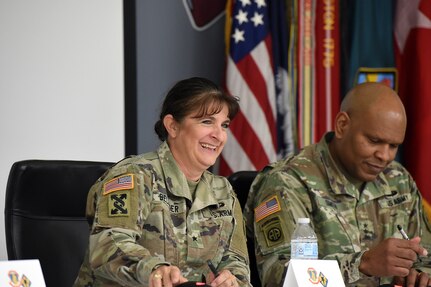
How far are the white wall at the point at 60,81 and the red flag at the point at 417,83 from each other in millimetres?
1571

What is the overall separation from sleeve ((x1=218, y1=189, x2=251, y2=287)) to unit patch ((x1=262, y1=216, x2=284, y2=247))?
181 millimetres

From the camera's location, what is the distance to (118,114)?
4293 mm

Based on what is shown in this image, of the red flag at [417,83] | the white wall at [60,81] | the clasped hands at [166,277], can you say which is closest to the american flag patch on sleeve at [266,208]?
the clasped hands at [166,277]

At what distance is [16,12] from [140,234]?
170 cm

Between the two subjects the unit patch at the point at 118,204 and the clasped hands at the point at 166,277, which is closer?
the clasped hands at the point at 166,277

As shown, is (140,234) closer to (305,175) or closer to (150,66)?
(305,175)

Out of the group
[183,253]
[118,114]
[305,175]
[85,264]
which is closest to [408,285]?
[305,175]

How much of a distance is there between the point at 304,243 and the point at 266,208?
11.1 inches

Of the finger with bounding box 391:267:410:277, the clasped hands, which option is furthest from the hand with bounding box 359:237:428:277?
the clasped hands

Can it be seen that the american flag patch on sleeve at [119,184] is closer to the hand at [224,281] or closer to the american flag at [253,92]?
the hand at [224,281]

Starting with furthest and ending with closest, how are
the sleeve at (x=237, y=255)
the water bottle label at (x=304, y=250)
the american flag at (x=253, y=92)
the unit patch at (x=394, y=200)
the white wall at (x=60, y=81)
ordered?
1. the american flag at (x=253, y=92)
2. the white wall at (x=60, y=81)
3. the unit patch at (x=394, y=200)
4. the water bottle label at (x=304, y=250)
5. the sleeve at (x=237, y=255)

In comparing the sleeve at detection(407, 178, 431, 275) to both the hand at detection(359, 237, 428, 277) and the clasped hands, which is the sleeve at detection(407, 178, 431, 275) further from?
the clasped hands

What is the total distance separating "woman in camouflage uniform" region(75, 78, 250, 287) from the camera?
263cm

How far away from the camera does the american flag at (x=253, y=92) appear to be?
187 inches
